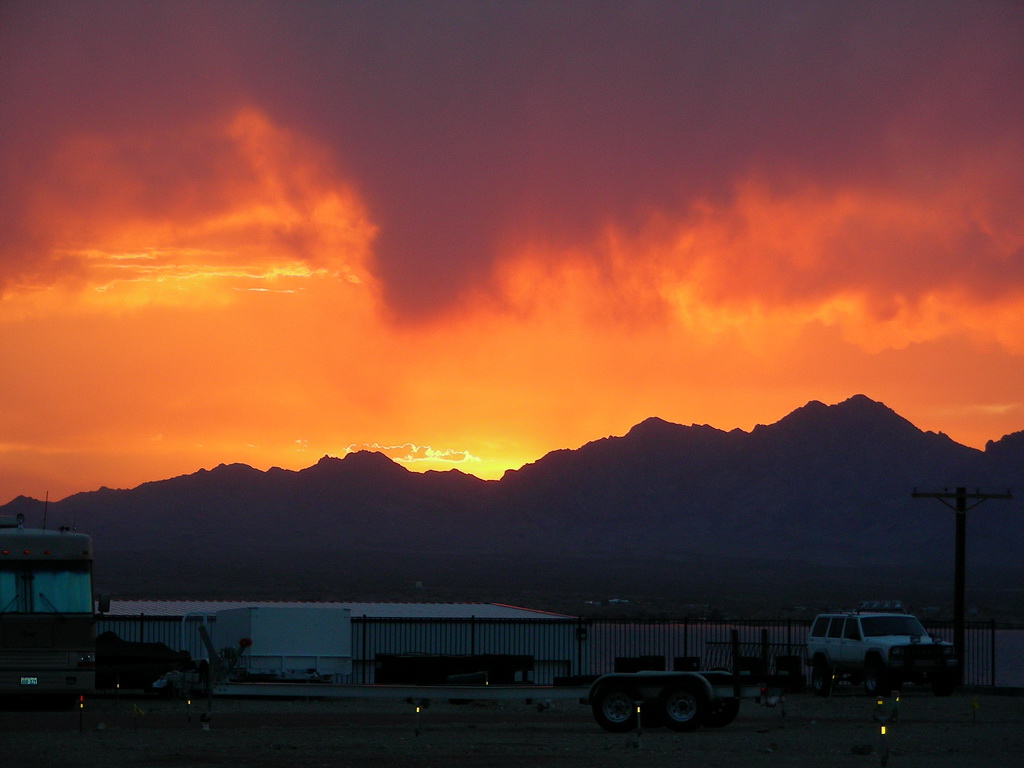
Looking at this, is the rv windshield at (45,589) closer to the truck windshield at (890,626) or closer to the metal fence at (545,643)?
the metal fence at (545,643)

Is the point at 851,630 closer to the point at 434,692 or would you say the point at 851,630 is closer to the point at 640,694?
the point at 640,694

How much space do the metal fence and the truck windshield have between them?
9.22 feet

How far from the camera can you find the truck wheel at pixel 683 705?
25688 millimetres

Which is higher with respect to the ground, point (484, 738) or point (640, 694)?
point (640, 694)

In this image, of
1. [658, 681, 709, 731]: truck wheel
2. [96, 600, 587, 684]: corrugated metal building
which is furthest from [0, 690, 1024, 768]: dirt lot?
[96, 600, 587, 684]: corrugated metal building

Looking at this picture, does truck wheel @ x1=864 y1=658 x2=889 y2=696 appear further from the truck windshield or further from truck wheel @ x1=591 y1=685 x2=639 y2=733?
truck wheel @ x1=591 y1=685 x2=639 y2=733

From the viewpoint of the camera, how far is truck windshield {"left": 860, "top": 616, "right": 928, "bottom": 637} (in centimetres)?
3650

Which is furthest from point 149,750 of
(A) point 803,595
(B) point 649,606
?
(A) point 803,595

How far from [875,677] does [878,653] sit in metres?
0.62

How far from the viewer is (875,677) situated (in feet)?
117

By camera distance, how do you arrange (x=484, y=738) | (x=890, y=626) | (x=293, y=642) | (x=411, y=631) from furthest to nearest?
(x=411, y=631) < (x=293, y=642) < (x=890, y=626) < (x=484, y=738)

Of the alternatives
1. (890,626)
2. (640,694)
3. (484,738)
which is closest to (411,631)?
(890,626)

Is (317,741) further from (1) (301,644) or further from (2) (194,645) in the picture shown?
(2) (194,645)

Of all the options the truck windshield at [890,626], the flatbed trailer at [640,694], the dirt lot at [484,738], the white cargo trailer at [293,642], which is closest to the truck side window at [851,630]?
the truck windshield at [890,626]
